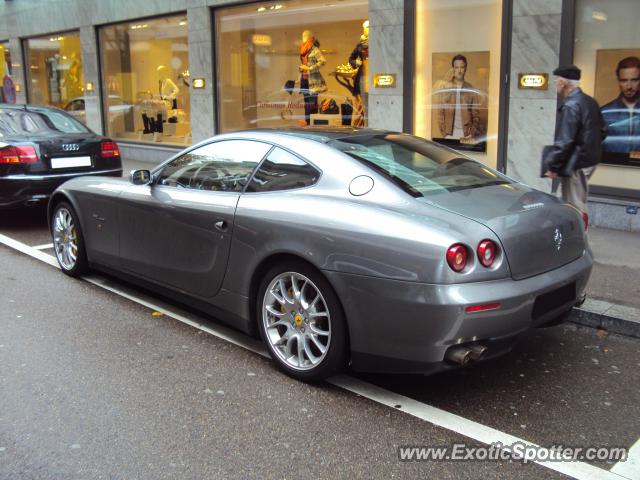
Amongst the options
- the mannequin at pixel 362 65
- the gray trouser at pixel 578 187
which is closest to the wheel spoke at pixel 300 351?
the gray trouser at pixel 578 187

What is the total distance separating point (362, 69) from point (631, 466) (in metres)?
8.99

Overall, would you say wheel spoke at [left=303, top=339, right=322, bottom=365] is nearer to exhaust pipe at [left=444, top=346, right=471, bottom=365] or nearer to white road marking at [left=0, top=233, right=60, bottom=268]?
exhaust pipe at [left=444, top=346, right=471, bottom=365]

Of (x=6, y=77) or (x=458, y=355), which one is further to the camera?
(x=6, y=77)

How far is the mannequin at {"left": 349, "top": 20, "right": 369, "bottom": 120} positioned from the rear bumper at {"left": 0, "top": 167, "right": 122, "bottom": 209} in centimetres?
509

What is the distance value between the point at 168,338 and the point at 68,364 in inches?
28.8

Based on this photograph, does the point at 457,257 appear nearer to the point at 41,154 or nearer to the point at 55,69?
the point at 41,154

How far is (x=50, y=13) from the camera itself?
19.0m

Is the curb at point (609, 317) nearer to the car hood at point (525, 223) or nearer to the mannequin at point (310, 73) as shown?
the car hood at point (525, 223)

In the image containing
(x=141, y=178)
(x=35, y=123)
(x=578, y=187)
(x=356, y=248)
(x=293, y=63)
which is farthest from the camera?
(x=293, y=63)

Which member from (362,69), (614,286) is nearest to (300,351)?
(614,286)

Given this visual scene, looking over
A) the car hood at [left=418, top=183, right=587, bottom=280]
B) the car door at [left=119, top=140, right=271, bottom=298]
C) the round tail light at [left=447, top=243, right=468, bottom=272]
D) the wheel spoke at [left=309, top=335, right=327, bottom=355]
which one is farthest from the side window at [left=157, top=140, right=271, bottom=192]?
the round tail light at [left=447, top=243, right=468, bottom=272]

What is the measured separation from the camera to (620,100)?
800cm

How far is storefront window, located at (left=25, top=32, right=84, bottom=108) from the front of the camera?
19.4 m

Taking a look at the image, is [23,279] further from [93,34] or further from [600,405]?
[93,34]
